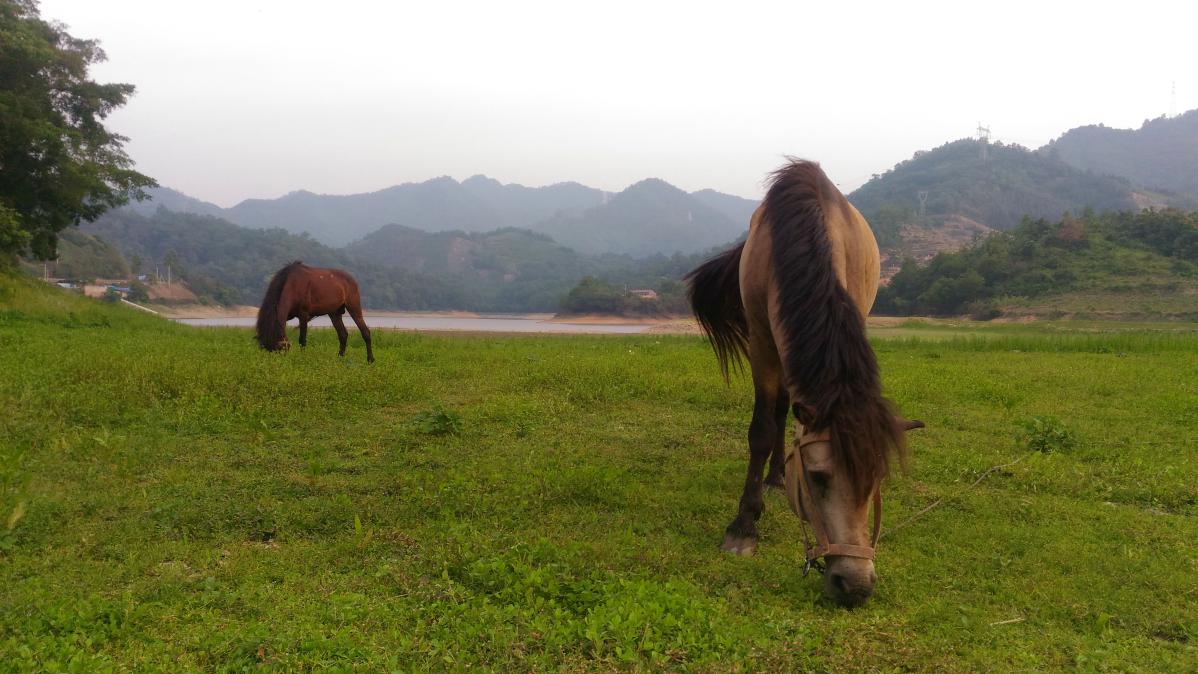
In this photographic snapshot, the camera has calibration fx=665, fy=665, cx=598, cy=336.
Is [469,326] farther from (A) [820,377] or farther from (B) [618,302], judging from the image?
(A) [820,377]

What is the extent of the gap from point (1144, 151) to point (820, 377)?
8420 inches

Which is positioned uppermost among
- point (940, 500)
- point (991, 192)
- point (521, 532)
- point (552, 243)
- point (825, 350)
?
point (991, 192)

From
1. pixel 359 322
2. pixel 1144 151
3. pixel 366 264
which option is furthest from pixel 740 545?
pixel 1144 151

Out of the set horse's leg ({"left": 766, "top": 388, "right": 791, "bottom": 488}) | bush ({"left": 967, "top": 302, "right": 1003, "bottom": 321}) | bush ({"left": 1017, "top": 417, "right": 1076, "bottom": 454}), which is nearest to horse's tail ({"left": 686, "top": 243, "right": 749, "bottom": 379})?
horse's leg ({"left": 766, "top": 388, "right": 791, "bottom": 488})

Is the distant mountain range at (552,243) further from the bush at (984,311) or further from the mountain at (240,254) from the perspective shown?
the bush at (984,311)

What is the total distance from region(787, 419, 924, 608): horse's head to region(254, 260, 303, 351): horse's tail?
9.86 meters

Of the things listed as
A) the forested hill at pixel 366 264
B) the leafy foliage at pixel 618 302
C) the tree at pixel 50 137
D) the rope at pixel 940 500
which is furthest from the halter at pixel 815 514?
the leafy foliage at pixel 618 302

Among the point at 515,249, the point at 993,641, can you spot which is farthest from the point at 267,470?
the point at 515,249

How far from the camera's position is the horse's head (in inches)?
121

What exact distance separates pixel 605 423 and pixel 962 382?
5777 mm

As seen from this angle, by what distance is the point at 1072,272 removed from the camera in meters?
43.8

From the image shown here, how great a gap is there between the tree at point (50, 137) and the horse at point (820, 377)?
63.0 feet

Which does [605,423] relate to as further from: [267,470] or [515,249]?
[515,249]

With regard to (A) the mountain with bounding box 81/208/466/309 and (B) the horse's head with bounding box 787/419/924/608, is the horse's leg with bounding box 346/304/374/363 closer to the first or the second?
(B) the horse's head with bounding box 787/419/924/608
